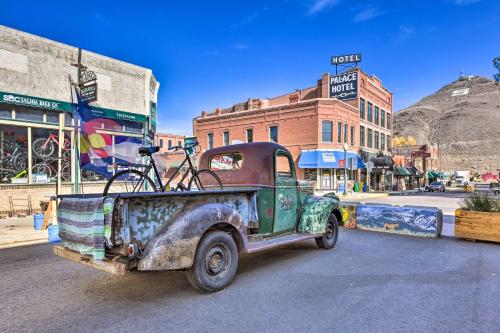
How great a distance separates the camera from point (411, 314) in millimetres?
3693

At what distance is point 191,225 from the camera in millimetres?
4008

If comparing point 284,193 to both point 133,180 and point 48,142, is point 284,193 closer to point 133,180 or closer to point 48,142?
point 133,180

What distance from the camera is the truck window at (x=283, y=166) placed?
600cm

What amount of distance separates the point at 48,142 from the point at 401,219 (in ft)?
43.6

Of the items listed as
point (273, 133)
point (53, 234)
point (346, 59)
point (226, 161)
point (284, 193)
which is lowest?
point (53, 234)

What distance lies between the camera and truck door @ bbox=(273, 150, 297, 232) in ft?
19.2

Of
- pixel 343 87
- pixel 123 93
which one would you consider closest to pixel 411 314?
pixel 123 93

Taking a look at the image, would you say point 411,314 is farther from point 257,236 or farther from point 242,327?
point 257,236

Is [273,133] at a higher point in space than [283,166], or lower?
higher

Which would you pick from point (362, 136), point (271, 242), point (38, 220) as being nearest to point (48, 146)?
point (38, 220)

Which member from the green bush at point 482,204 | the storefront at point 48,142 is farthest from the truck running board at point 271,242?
the storefront at point 48,142

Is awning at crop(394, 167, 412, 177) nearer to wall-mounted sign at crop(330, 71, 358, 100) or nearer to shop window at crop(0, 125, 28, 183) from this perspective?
wall-mounted sign at crop(330, 71, 358, 100)

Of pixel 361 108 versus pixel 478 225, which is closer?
pixel 478 225

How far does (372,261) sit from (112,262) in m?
4.60
